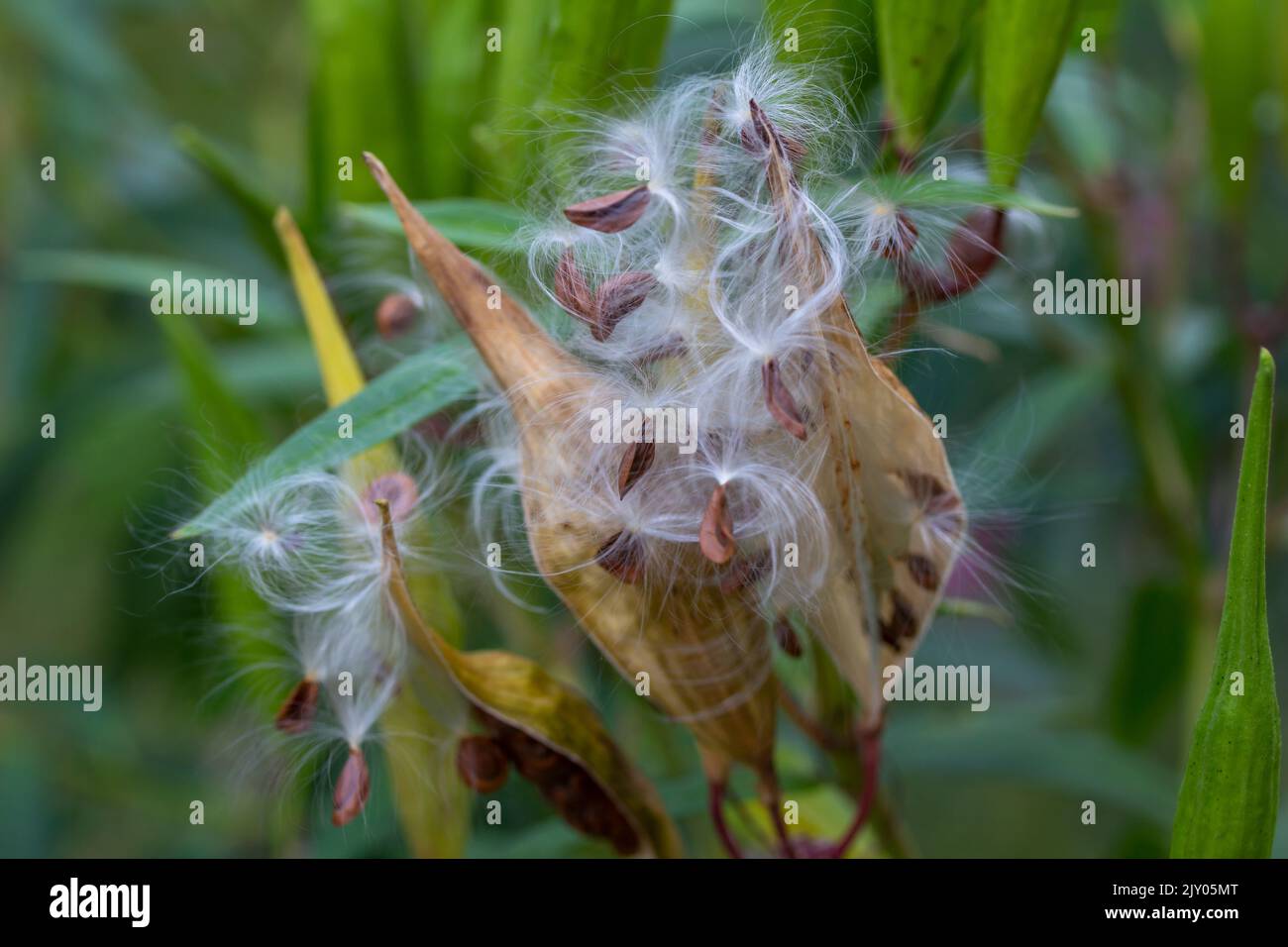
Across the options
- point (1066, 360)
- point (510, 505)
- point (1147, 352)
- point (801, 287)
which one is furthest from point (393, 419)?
point (1066, 360)

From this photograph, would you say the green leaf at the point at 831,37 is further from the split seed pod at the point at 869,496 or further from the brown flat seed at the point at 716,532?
the brown flat seed at the point at 716,532

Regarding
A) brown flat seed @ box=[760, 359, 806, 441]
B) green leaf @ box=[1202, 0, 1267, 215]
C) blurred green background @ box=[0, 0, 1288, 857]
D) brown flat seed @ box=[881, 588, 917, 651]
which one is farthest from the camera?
green leaf @ box=[1202, 0, 1267, 215]

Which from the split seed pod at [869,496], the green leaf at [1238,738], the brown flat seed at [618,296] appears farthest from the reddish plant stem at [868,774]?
the brown flat seed at [618,296]

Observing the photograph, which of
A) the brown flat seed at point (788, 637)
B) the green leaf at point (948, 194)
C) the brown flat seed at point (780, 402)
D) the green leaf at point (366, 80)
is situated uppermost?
the green leaf at point (366, 80)

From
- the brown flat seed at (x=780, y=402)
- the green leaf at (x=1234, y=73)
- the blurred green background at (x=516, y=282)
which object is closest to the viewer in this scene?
the brown flat seed at (x=780, y=402)

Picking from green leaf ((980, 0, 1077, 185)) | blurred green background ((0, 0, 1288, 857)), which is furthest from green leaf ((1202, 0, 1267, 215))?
green leaf ((980, 0, 1077, 185))

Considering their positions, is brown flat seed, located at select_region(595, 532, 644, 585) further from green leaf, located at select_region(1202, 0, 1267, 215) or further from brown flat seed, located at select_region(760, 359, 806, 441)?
green leaf, located at select_region(1202, 0, 1267, 215)
